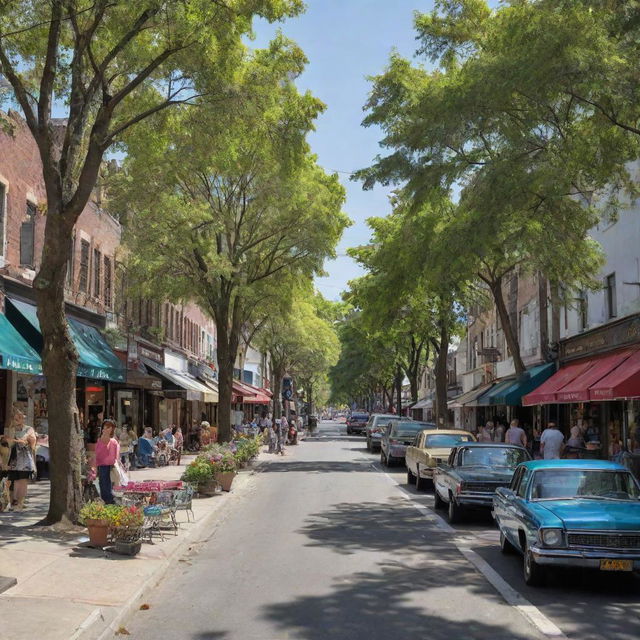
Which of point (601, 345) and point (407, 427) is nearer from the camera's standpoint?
point (601, 345)

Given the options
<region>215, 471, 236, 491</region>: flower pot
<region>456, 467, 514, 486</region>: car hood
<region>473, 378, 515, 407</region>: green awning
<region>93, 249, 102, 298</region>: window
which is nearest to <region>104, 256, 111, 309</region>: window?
<region>93, 249, 102, 298</region>: window

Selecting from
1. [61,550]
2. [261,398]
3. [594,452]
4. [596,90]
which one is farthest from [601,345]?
[261,398]

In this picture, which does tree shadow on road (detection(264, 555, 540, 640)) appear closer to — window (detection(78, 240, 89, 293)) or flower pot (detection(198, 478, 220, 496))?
flower pot (detection(198, 478, 220, 496))

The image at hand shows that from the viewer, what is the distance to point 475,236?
1584 cm

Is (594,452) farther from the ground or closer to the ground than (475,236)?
closer to the ground

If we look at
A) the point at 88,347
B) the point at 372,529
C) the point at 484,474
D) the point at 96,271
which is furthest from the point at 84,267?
the point at 484,474

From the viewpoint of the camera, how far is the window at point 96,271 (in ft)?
83.1

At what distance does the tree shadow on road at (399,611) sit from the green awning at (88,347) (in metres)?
11.5

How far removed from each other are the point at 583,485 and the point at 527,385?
1934 cm

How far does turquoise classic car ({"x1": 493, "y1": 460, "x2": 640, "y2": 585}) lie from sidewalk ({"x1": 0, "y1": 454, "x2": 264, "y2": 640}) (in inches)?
171

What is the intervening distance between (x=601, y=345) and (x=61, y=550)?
18182mm

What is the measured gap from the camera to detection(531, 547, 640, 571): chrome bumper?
8.05 metres

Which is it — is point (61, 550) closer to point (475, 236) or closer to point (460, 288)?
point (475, 236)

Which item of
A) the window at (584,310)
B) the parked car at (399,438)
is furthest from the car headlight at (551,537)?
the parked car at (399,438)
